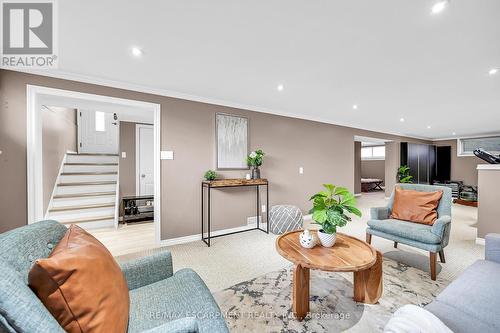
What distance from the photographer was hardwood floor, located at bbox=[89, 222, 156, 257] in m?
2.97

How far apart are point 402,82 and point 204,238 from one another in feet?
11.6

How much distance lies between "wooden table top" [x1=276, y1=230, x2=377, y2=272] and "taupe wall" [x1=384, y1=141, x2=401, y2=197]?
20.1ft

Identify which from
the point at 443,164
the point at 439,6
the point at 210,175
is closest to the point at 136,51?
the point at 210,175

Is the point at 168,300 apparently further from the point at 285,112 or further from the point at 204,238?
the point at 285,112

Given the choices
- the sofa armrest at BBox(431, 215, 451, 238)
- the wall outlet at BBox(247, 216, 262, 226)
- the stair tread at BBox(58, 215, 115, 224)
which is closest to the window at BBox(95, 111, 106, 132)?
the stair tread at BBox(58, 215, 115, 224)

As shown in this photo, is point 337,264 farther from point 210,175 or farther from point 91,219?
point 91,219

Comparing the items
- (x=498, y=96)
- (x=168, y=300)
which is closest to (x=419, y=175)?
(x=498, y=96)

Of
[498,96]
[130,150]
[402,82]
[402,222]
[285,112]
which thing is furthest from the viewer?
[130,150]

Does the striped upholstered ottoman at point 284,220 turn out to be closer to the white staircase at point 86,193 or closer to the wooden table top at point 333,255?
the wooden table top at point 333,255

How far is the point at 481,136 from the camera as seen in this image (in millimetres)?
6895

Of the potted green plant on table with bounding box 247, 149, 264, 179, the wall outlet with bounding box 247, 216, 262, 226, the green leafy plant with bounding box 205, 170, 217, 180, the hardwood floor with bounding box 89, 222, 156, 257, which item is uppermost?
the potted green plant on table with bounding box 247, 149, 264, 179

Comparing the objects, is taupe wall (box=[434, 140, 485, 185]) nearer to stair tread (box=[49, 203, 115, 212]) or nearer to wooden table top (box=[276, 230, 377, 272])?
wooden table top (box=[276, 230, 377, 272])

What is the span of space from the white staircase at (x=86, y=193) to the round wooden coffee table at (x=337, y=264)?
3642 millimetres

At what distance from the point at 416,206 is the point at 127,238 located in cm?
414
